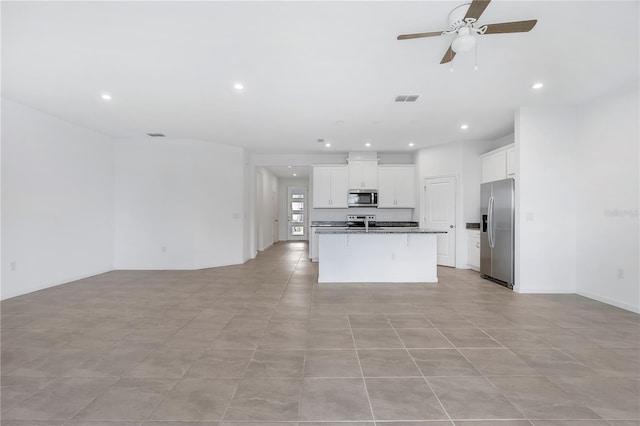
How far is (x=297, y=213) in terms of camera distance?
1319 centimetres

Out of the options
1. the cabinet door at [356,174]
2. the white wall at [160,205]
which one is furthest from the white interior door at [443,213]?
the white wall at [160,205]

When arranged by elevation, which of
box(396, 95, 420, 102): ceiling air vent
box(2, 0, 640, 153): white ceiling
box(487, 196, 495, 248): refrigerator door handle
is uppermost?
box(396, 95, 420, 102): ceiling air vent

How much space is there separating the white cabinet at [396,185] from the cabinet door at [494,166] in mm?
1797

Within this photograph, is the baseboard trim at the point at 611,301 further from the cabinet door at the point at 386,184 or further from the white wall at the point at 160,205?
the white wall at the point at 160,205

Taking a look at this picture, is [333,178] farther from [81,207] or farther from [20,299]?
[20,299]

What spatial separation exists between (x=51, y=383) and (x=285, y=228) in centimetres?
1101

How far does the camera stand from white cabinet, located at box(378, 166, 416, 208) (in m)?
7.88

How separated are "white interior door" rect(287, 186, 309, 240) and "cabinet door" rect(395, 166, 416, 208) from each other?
5.83 m

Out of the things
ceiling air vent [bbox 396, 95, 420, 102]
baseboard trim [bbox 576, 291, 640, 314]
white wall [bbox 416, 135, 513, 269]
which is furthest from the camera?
white wall [bbox 416, 135, 513, 269]

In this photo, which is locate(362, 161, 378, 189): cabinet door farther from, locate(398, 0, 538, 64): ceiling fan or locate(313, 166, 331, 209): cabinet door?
locate(398, 0, 538, 64): ceiling fan

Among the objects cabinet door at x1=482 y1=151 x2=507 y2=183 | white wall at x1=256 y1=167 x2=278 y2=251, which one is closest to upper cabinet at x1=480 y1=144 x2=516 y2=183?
cabinet door at x1=482 y1=151 x2=507 y2=183

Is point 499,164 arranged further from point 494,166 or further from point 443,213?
point 443,213

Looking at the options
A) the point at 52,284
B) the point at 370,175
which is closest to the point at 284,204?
the point at 370,175

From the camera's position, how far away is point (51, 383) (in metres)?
2.18
